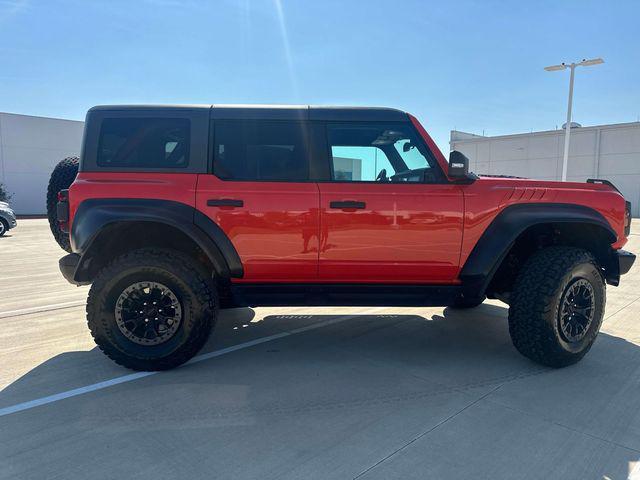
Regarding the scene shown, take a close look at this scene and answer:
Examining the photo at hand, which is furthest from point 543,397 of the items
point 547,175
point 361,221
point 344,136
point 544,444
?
point 547,175

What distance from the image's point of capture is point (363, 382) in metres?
3.23

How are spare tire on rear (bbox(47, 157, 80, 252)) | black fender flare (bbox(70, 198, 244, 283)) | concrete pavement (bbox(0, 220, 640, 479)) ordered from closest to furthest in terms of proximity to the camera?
concrete pavement (bbox(0, 220, 640, 479))
black fender flare (bbox(70, 198, 244, 283))
spare tire on rear (bbox(47, 157, 80, 252))

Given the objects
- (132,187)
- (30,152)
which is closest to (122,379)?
(132,187)

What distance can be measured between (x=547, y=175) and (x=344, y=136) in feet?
124

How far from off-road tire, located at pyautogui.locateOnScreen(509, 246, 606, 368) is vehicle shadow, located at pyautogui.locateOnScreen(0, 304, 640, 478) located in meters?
0.17

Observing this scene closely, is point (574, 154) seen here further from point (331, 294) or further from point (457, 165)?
point (331, 294)

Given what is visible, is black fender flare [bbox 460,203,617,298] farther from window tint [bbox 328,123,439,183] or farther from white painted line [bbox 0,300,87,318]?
white painted line [bbox 0,300,87,318]

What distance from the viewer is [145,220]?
3270mm

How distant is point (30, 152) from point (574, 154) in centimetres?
3981

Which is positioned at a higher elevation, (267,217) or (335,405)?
(267,217)

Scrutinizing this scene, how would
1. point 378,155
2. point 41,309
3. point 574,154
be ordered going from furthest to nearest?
point 574,154 → point 41,309 → point 378,155

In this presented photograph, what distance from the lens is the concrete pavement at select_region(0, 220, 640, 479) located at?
226cm

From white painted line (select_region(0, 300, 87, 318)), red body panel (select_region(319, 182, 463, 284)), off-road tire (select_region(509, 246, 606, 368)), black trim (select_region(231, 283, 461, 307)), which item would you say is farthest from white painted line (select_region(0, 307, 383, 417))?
white painted line (select_region(0, 300, 87, 318))

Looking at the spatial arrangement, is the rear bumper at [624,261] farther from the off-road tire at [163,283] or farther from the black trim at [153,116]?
the black trim at [153,116]
